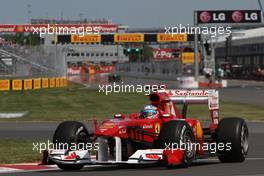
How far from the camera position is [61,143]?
40.4 feet

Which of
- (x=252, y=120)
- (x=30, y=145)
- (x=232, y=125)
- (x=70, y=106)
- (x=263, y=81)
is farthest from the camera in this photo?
(x=263, y=81)

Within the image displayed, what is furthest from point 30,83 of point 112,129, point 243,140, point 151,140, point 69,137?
point 112,129

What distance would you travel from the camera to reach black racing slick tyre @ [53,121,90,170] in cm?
1230

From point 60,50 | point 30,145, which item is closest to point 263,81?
point 60,50

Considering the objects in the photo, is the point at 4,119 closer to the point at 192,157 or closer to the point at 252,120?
the point at 252,120

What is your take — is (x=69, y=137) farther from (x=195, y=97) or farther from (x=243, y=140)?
(x=243, y=140)

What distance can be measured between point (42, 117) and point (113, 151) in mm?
17513

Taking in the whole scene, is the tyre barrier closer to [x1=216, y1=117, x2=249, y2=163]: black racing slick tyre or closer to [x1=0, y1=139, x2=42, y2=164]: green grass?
[x1=0, y1=139, x2=42, y2=164]: green grass

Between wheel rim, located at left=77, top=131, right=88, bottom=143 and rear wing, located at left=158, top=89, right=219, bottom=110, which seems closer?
wheel rim, located at left=77, top=131, right=88, bottom=143

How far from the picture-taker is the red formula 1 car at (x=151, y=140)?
1191cm

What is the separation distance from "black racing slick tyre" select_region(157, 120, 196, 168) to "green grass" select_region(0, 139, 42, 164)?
3377mm

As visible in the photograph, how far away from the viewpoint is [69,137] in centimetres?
1231

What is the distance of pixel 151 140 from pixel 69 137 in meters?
1.30

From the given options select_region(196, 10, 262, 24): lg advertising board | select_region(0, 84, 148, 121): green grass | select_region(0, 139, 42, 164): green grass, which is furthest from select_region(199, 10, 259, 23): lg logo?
select_region(0, 139, 42, 164): green grass
